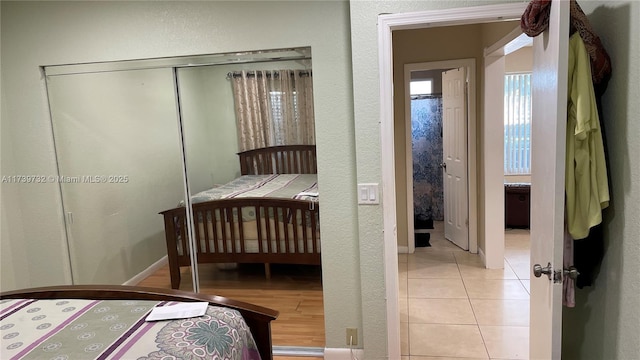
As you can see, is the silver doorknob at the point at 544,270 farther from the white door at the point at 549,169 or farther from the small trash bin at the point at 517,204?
the small trash bin at the point at 517,204

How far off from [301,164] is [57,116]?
1735 mm

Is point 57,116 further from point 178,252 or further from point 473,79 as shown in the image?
point 473,79

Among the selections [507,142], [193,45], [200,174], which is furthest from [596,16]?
[507,142]

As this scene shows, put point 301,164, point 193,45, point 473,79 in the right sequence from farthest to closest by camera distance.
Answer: point 473,79
point 301,164
point 193,45

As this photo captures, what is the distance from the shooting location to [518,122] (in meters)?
5.82

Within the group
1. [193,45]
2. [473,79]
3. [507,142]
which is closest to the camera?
[193,45]

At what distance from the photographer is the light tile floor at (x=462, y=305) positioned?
2.73m

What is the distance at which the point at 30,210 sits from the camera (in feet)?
9.65

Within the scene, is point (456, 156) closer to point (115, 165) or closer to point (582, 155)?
point (582, 155)

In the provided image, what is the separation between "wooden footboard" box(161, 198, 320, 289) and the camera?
3041mm

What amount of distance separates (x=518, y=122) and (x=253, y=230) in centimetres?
435

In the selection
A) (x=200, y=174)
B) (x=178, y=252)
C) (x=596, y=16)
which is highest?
(x=596, y=16)

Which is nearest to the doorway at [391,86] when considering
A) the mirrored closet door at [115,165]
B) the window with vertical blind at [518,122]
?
the mirrored closet door at [115,165]

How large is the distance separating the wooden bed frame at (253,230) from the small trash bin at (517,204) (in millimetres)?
3493
